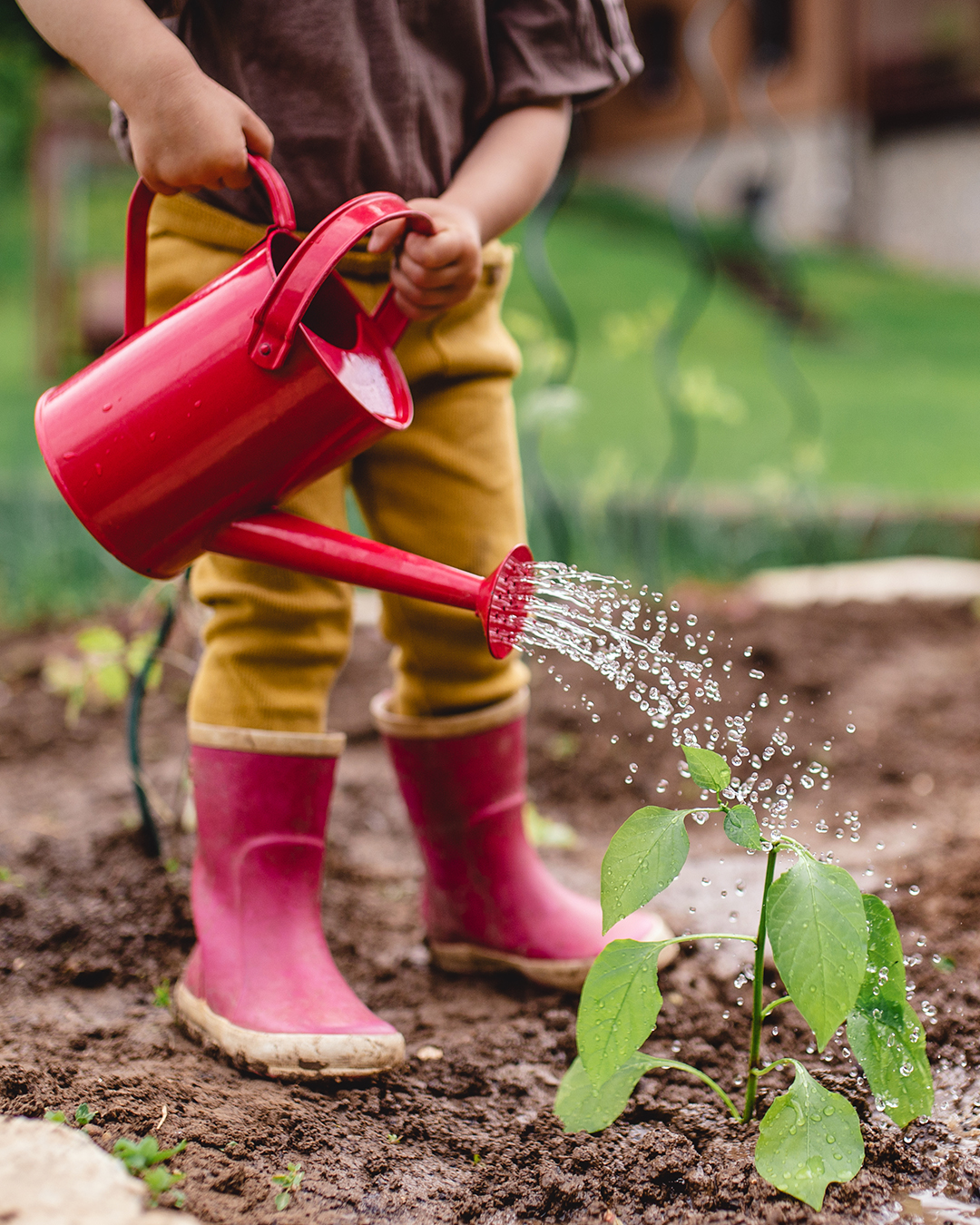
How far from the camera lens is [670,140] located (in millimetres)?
13609

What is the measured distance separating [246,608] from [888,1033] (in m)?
0.69

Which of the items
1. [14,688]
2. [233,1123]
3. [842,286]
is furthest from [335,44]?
[842,286]

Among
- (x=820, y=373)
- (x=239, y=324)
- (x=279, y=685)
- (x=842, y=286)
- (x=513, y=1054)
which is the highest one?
(x=239, y=324)

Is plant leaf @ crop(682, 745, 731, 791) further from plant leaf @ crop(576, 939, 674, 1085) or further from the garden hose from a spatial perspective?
the garden hose

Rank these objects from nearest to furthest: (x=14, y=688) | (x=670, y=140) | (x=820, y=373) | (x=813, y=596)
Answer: (x=14, y=688) → (x=813, y=596) → (x=820, y=373) → (x=670, y=140)

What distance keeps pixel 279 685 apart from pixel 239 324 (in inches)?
14.9

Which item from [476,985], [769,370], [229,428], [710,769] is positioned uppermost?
[229,428]

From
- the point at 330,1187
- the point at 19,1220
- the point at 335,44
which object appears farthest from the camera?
the point at 335,44

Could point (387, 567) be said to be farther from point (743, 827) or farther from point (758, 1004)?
point (758, 1004)

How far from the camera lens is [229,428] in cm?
93

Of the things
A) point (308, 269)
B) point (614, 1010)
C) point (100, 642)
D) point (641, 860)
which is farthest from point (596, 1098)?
point (100, 642)

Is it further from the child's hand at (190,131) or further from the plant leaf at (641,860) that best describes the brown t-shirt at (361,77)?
the plant leaf at (641,860)

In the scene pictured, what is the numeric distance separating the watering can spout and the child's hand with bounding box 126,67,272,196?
298 mm

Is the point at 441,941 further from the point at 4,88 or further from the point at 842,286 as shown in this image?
the point at 4,88
